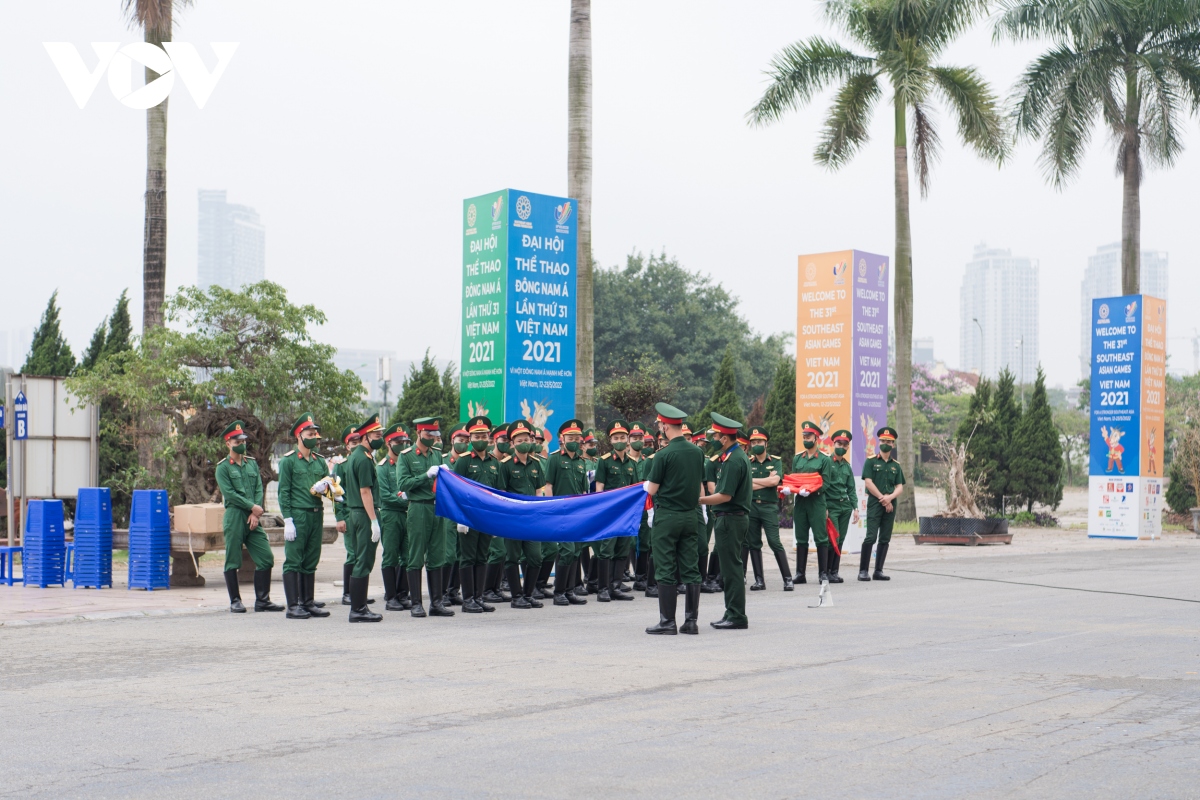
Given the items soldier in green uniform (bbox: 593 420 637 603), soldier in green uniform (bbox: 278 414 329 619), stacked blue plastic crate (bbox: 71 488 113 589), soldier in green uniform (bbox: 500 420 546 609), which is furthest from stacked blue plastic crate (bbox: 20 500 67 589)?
soldier in green uniform (bbox: 593 420 637 603)

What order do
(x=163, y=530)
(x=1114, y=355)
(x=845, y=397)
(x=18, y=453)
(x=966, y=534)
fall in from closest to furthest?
(x=163, y=530), (x=18, y=453), (x=845, y=397), (x=966, y=534), (x=1114, y=355)

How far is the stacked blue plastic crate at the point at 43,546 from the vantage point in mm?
15680

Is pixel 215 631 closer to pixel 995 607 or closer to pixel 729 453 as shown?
pixel 729 453

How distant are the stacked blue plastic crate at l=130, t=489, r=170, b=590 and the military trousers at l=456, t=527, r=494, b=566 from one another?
12.6 ft

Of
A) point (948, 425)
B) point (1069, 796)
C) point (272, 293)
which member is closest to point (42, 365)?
point (272, 293)

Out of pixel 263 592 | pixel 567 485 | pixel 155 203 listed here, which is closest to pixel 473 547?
pixel 567 485

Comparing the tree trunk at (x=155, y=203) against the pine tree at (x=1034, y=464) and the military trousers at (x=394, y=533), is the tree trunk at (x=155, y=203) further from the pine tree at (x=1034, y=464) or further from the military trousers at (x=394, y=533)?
the pine tree at (x=1034, y=464)

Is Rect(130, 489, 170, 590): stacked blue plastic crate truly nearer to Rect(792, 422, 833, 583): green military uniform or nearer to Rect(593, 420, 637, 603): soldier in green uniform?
Rect(593, 420, 637, 603): soldier in green uniform

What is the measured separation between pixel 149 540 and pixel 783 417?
2488 cm

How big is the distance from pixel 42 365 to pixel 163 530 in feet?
56.8

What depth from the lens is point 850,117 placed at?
30.9 metres

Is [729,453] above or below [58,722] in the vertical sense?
above

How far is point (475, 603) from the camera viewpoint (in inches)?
535

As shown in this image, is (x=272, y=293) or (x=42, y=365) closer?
(x=272, y=293)
